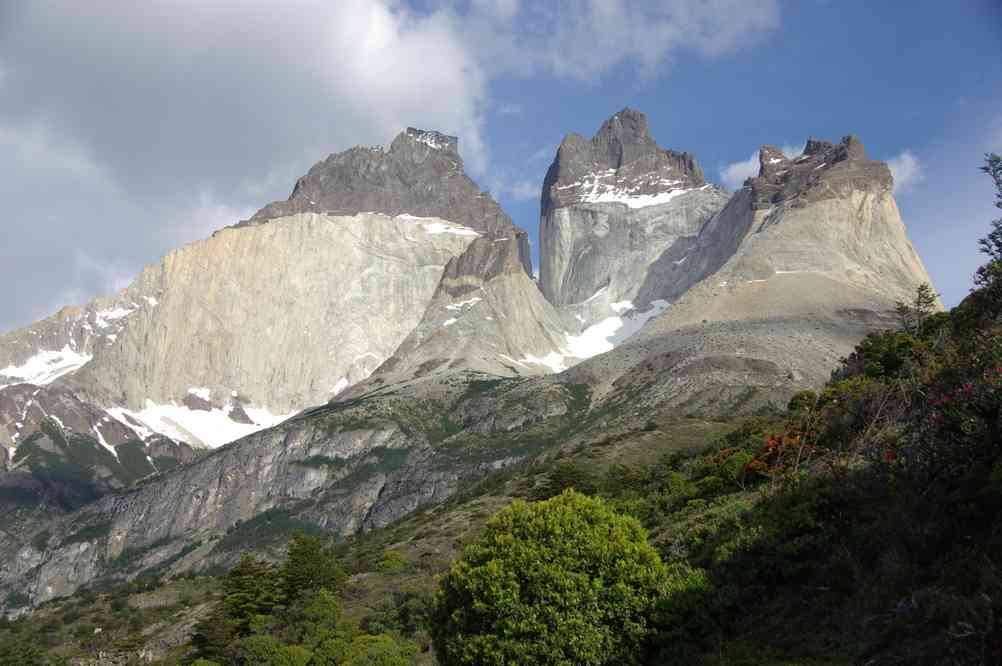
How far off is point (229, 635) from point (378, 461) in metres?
127

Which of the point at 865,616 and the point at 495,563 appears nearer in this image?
the point at 865,616

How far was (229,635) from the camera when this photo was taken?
52.1 metres

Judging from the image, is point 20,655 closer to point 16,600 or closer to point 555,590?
point 555,590

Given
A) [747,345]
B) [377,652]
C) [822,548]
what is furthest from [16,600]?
[822,548]

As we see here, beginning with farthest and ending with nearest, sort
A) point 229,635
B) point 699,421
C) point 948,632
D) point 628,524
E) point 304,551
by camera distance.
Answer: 1. point 699,421
2. point 304,551
3. point 229,635
4. point 628,524
5. point 948,632

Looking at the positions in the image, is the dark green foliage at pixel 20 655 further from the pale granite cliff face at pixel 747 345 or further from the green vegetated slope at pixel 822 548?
the pale granite cliff face at pixel 747 345

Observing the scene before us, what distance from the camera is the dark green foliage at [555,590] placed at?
23.7 meters

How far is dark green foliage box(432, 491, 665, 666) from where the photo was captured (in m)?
23.7

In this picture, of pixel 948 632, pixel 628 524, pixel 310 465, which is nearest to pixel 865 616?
pixel 948 632

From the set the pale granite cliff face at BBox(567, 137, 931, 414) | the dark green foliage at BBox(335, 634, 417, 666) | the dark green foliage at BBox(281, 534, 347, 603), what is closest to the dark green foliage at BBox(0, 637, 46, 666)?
the dark green foliage at BBox(281, 534, 347, 603)

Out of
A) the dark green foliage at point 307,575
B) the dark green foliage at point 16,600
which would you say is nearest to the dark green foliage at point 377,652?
the dark green foliage at point 307,575

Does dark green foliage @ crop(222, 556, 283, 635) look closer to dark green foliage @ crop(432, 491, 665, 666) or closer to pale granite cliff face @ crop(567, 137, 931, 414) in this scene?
dark green foliage @ crop(432, 491, 665, 666)

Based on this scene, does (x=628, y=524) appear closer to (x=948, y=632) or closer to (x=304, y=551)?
(x=948, y=632)

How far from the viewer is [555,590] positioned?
24547 mm
